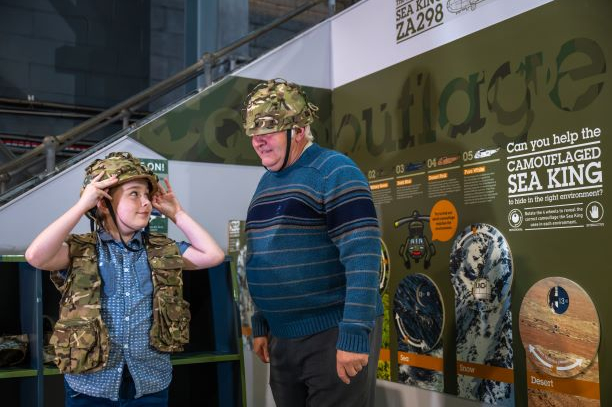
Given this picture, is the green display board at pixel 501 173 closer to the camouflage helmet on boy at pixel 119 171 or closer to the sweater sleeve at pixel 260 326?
the sweater sleeve at pixel 260 326

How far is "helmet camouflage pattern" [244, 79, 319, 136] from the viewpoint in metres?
2.08

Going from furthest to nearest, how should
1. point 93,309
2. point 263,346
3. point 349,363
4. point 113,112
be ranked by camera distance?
point 113,112
point 263,346
point 93,309
point 349,363

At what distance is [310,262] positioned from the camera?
1992mm

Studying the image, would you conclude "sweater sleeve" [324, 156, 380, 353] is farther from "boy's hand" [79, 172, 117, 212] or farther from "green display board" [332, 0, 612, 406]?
"green display board" [332, 0, 612, 406]

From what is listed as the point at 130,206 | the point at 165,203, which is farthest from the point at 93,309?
the point at 165,203

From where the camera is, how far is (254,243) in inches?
83.3

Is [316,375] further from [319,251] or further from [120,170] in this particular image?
[120,170]

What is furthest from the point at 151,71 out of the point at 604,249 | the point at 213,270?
the point at 604,249

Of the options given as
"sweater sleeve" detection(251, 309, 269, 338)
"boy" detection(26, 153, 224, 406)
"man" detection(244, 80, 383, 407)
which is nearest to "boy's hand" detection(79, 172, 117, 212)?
"boy" detection(26, 153, 224, 406)

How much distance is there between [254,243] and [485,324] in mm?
1306

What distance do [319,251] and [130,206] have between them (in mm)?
584

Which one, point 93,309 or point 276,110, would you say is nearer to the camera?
point 93,309

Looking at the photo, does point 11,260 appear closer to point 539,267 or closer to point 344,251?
point 344,251

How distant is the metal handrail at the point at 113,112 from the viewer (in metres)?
3.78
